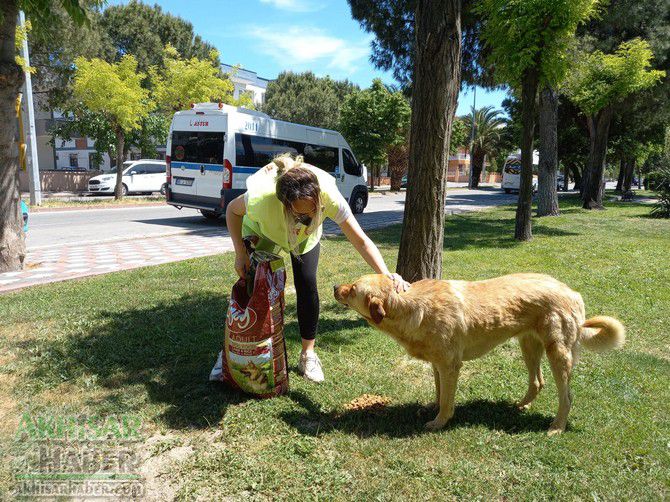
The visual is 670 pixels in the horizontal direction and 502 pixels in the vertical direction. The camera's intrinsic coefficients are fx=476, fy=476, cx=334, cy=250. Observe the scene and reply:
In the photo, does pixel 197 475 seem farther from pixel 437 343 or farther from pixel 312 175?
pixel 312 175

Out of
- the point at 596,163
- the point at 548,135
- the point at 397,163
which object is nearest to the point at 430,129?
the point at 548,135

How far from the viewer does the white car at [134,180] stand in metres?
26.2

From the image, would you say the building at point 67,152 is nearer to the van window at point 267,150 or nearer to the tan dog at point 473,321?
the van window at point 267,150

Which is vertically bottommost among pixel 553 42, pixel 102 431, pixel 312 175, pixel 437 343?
pixel 102 431

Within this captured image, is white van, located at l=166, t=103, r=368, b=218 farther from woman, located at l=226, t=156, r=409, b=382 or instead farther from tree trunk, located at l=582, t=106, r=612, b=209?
tree trunk, located at l=582, t=106, r=612, b=209

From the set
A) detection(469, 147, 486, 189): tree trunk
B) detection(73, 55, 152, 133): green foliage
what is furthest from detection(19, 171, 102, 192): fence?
detection(469, 147, 486, 189): tree trunk

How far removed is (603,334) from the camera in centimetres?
315

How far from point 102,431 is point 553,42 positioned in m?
10.6

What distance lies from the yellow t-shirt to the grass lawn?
1233 millimetres

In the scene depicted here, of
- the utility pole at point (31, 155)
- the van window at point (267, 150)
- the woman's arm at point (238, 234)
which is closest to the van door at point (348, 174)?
the van window at point (267, 150)

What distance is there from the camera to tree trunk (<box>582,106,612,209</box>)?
67.3 feet

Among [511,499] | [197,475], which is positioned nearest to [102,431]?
[197,475]

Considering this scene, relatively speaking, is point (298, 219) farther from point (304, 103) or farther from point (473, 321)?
point (304, 103)

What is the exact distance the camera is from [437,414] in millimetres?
3314
